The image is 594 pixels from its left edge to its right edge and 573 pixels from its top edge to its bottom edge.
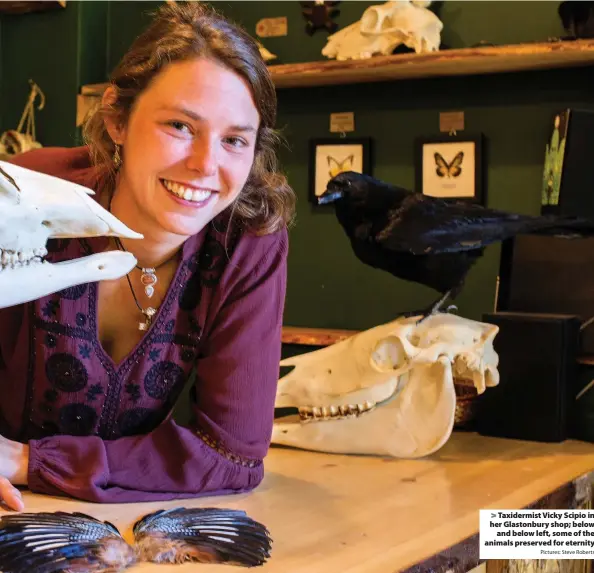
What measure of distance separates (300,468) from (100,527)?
19.5 inches

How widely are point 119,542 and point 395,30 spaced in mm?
1542

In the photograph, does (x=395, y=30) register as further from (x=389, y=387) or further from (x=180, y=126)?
(x=180, y=126)

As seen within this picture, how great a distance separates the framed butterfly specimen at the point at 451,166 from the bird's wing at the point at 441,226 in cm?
55

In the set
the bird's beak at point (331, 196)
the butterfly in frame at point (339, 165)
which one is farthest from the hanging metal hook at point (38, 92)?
the bird's beak at point (331, 196)

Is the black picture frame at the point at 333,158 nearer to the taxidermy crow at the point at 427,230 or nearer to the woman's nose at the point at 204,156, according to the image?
the taxidermy crow at the point at 427,230

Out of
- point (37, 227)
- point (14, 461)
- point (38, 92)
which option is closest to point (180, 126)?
point (37, 227)

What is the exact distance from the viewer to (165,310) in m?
1.14

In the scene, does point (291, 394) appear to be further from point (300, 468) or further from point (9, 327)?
point (9, 327)

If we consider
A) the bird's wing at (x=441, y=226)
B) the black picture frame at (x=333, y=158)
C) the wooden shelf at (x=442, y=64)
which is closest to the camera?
the bird's wing at (x=441, y=226)

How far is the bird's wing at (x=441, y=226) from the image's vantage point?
62.1 inches

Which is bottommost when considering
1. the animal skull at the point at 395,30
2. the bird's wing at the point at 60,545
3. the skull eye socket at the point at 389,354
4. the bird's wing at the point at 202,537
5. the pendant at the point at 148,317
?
the bird's wing at the point at 202,537

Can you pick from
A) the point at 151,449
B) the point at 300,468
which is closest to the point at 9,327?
the point at 151,449

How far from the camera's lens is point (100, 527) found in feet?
2.94

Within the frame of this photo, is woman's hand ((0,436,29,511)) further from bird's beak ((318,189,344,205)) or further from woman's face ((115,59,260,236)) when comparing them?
bird's beak ((318,189,344,205))
